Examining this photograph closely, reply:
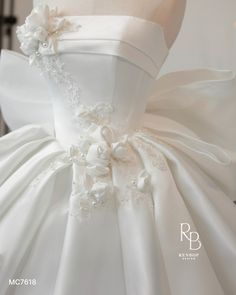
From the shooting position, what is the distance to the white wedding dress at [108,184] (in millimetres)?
592

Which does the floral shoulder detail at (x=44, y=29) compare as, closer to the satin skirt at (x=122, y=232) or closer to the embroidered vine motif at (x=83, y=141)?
the embroidered vine motif at (x=83, y=141)

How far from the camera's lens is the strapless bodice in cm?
68

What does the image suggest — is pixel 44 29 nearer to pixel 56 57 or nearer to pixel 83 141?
pixel 56 57

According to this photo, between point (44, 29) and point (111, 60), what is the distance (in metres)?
0.12

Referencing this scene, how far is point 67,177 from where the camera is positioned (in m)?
0.67

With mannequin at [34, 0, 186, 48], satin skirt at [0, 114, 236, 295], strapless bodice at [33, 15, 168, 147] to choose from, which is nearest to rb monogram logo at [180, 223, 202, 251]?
satin skirt at [0, 114, 236, 295]

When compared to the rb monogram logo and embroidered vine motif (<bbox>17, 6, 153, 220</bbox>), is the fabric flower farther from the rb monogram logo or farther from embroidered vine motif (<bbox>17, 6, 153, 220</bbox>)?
the rb monogram logo

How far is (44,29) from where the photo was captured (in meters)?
0.71

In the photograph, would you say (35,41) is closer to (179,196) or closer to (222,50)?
(179,196)

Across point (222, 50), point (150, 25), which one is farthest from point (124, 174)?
point (222, 50)

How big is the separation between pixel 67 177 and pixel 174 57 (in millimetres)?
749

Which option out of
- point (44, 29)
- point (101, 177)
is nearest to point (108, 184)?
point (101, 177)

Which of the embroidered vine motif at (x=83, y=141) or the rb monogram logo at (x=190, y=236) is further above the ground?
the embroidered vine motif at (x=83, y=141)

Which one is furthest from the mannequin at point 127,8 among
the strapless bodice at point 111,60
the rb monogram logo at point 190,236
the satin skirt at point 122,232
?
the rb monogram logo at point 190,236
